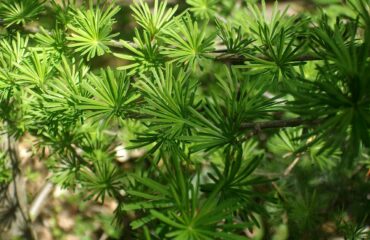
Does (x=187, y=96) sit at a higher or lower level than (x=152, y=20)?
lower

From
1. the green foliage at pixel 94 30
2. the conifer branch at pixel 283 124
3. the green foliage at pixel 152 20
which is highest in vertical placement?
the green foliage at pixel 152 20

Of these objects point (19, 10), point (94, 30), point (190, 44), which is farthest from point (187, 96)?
point (19, 10)

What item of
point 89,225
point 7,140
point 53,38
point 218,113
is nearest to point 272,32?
point 218,113

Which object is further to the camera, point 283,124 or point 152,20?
point 152,20

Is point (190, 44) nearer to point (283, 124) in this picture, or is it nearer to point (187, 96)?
point (187, 96)

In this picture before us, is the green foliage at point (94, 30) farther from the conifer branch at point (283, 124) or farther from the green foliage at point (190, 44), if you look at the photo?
the conifer branch at point (283, 124)

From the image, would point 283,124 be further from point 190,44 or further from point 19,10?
point 19,10

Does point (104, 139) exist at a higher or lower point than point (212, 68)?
lower

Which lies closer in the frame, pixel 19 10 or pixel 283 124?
pixel 283 124

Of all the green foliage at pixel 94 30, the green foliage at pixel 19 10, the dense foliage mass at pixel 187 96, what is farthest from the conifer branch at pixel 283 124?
the green foliage at pixel 19 10

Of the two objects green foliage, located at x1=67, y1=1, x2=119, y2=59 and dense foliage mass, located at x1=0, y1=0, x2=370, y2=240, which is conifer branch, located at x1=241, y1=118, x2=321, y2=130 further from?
green foliage, located at x1=67, y1=1, x2=119, y2=59

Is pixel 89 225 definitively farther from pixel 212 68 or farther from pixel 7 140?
pixel 212 68
